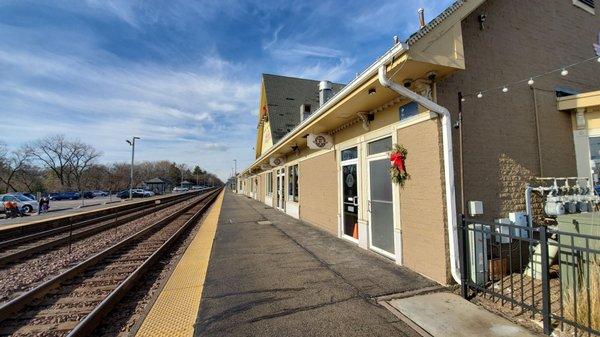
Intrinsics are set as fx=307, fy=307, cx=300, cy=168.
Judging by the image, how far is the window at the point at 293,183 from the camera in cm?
1470

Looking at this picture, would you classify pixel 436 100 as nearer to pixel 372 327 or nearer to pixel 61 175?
pixel 372 327

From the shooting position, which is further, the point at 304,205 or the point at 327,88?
the point at 304,205

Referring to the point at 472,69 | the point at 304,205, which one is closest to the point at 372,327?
the point at 472,69

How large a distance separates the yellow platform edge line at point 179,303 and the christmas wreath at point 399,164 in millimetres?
3960

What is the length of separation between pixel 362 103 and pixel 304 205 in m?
7.04

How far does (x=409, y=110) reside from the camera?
5.63 metres

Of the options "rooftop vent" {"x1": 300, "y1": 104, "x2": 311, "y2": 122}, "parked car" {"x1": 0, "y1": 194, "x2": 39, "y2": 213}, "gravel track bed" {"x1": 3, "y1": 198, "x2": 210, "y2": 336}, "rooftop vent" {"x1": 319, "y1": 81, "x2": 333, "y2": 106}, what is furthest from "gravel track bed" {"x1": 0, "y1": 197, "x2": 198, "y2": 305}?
"parked car" {"x1": 0, "y1": 194, "x2": 39, "y2": 213}

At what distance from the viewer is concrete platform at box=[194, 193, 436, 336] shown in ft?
11.8

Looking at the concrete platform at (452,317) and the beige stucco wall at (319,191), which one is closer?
the concrete platform at (452,317)

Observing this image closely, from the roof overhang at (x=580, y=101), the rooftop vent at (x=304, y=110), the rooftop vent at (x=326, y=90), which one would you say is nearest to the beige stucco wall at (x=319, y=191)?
the rooftop vent at (x=326, y=90)

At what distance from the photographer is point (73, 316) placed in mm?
4312

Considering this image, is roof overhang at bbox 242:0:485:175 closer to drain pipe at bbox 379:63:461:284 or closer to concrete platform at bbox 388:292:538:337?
drain pipe at bbox 379:63:461:284

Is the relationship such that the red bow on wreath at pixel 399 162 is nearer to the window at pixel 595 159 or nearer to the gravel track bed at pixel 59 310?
the window at pixel 595 159

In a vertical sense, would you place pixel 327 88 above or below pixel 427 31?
above
